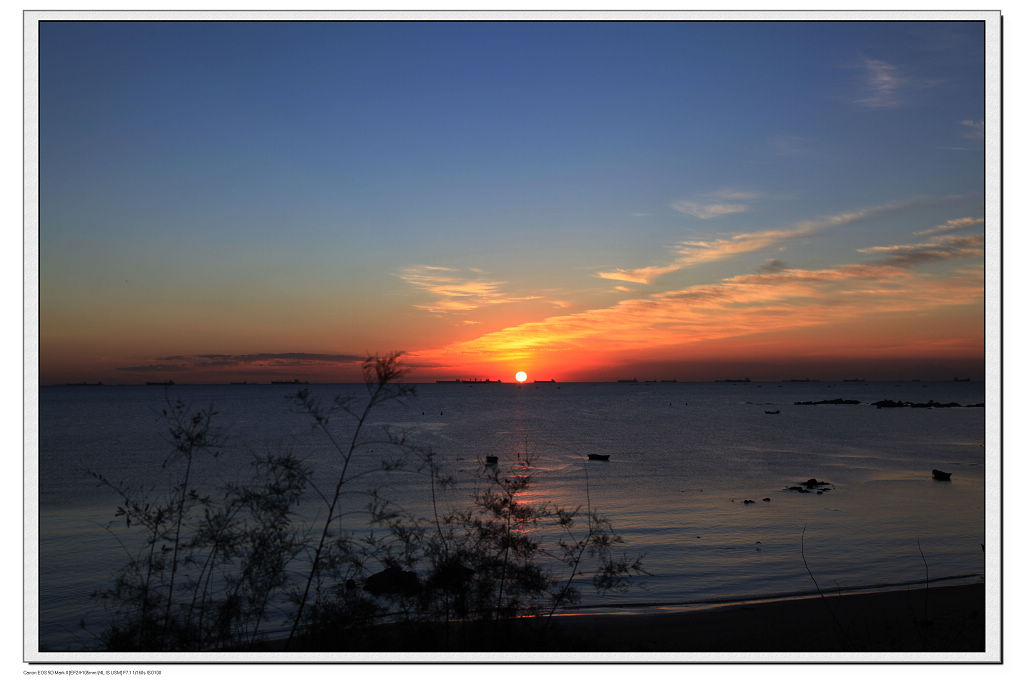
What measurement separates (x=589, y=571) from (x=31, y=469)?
975cm

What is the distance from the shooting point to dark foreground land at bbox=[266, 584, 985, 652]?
6.36 meters

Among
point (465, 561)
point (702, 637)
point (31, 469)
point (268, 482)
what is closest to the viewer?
point (31, 469)

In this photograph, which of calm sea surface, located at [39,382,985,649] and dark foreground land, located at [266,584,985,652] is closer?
dark foreground land, located at [266,584,985,652]

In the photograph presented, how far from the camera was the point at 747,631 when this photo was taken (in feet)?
29.6

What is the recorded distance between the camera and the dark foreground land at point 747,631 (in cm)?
636

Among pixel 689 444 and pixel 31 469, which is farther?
pixel 689 444

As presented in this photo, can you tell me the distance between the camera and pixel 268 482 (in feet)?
21.3

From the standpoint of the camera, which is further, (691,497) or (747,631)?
(691,497)

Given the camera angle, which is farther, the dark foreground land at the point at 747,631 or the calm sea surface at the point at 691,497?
the calm sea surface at the point at 691,497
